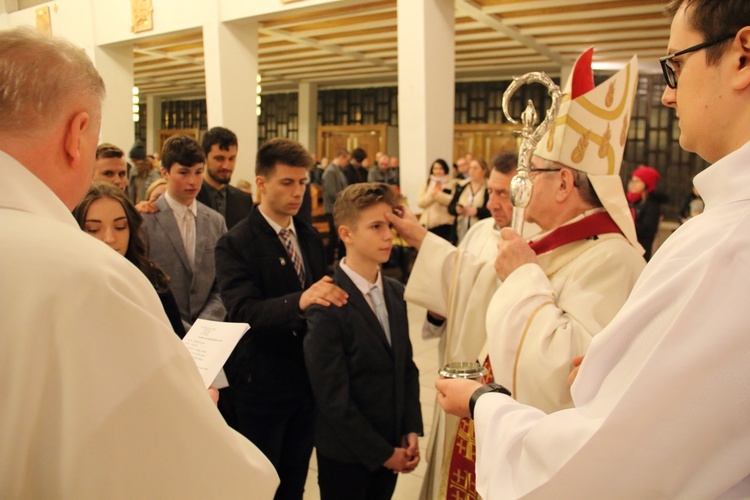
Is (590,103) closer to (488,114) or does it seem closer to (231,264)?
(231,264)

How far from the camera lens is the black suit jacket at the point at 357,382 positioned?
199cm

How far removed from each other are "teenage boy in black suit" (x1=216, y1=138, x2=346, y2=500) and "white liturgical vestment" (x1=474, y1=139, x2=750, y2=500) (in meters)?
1.42

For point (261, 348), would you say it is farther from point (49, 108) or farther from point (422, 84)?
point (422, 84)

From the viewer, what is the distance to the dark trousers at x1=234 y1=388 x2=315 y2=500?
2.33 m

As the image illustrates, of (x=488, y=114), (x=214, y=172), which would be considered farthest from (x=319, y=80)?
(x=214, y=172)

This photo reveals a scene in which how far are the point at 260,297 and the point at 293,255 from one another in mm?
233

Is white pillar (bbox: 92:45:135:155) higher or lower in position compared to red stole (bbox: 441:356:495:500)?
higher

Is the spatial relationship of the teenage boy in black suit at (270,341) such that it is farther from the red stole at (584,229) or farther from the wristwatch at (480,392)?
the wristwatch at (480,392)

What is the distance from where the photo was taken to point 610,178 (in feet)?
6.51

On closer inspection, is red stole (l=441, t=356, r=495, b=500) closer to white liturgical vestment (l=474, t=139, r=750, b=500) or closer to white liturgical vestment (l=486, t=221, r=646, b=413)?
white liturgical vestment (l=486, t=221, r=646, b=413)

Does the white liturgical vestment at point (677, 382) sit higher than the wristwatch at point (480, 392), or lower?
higher

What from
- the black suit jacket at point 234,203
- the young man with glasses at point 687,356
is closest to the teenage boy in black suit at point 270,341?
the black suit jacket at point 234,203

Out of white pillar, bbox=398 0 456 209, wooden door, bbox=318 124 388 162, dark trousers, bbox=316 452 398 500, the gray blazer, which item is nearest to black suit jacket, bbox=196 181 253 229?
the gray blazer

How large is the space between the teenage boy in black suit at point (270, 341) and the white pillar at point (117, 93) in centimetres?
799
